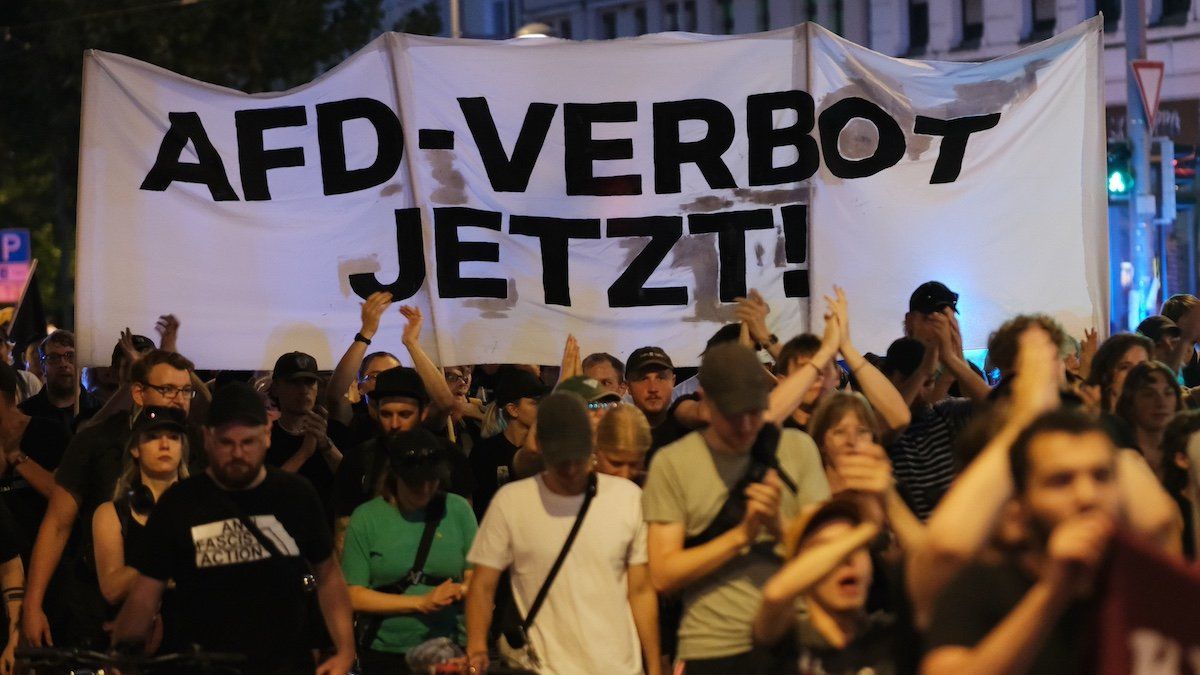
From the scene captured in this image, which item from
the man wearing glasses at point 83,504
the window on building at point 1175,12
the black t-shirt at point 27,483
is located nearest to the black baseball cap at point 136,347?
the black t-shirt at point 27,483

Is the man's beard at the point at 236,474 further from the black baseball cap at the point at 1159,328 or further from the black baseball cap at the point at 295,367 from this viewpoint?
the black baseball cap at the point at 1159,328

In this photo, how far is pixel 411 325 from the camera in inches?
369

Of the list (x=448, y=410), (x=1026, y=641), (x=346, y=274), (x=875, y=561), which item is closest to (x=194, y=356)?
(x=346, y=274)

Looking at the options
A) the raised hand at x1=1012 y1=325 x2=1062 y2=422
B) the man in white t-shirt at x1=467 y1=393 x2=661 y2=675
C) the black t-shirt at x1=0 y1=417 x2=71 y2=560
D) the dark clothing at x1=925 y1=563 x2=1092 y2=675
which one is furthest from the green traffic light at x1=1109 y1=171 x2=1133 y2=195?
the dark clothing at x1=925 y1=563 x2=1092 y2=675

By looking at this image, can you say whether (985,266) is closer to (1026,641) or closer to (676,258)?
(676,258)

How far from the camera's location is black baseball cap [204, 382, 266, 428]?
6453 mm

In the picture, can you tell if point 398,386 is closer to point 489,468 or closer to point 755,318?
point 489,468

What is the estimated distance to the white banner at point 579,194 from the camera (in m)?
9.45

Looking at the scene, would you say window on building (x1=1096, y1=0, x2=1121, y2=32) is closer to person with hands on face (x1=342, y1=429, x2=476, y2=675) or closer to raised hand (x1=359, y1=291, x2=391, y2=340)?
raised hand (x1=359, y1=291, x2=391, y2=340)

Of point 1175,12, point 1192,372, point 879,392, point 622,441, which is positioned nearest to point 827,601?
point 622,441

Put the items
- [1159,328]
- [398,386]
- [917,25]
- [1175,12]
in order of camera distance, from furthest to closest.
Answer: [917,25]
[1175,12]
[1159,328]
[398,386]

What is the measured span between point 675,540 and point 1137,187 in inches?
557

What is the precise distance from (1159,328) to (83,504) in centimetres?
612

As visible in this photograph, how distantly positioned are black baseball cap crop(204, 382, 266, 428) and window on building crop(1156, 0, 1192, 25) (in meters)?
41.6
